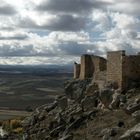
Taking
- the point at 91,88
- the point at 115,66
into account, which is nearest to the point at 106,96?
the point at 115,66

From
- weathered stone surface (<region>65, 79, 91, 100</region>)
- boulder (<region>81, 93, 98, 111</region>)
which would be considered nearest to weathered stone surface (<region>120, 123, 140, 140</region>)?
boulder (<region>81, 93, 98, 111</region>)

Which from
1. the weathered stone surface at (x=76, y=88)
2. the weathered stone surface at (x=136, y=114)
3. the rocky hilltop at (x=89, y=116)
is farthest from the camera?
the weathered stone surface at (x=76, y=88)

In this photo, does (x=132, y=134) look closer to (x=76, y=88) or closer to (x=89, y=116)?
(x=89, y=116)

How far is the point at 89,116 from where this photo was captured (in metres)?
50.8

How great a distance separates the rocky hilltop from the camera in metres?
43.3

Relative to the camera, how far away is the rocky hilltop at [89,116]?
43344 mm

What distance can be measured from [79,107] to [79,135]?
8.77m

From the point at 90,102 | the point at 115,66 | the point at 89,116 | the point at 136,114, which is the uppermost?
the point at 115,66

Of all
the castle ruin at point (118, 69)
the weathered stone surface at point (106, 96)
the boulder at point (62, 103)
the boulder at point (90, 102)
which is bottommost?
the boulder at point (62, 103)

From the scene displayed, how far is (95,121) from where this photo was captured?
160ft

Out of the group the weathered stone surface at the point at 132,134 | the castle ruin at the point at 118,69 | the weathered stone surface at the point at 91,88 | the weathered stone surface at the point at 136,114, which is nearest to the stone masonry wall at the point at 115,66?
the castle ruin at the point at 118,69

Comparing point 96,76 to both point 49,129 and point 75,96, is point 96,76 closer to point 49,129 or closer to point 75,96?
point 75,96

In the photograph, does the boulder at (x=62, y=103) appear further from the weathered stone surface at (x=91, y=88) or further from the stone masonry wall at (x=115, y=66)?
the stone masonry wall at (x=115, y=66)

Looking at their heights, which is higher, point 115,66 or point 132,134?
point 115,66
